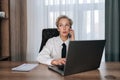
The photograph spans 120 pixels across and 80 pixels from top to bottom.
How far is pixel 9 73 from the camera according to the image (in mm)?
1457

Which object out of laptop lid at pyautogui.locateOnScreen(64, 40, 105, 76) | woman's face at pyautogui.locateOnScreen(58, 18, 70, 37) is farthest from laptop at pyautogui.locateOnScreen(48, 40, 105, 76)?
woman's face at pyautogui.locateOnScreen(58, 18, 70, 37)

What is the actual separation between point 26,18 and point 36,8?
0.24 m

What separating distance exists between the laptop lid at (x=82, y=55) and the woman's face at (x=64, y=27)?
61 cm

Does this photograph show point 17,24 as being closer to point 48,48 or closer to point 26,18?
point 26,18

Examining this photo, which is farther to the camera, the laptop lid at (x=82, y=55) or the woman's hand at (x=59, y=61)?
the woman's hand at (x=59, y=61)

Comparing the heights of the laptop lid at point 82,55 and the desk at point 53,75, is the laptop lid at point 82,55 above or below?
above

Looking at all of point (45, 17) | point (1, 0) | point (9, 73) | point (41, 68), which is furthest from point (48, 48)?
point (1, 0)

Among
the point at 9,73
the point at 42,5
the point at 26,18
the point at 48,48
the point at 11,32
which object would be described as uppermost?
the point at 42,5

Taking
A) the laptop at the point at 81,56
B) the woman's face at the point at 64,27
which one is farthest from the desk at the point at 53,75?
the woman's face at the point at 64,27

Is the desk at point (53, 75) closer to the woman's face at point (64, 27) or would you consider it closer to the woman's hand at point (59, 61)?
the woman's hand at point (59, 61)

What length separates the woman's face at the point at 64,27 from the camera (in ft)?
6.67

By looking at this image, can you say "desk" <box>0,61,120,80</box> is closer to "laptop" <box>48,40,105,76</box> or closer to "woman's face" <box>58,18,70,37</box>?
"laptop" <box>48,40,105,76</box>

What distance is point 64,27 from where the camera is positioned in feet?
6.70

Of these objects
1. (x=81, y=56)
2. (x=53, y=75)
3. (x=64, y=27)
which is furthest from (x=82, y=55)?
(x=64, y=27)
